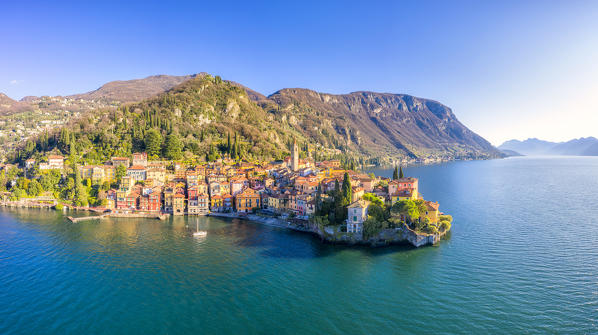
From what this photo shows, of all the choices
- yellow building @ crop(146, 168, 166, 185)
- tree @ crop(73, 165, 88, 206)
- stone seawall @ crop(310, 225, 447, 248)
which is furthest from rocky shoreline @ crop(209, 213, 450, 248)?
tree @ crop(73, 165, 88, 206)

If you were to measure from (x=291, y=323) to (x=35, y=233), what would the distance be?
4888cm

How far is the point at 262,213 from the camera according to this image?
6022 cm

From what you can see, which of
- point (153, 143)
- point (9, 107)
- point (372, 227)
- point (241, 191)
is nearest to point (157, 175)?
point (153, 143)

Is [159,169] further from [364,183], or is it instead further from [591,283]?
[591,283]

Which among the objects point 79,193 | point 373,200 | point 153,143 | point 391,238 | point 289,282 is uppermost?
point 153,143

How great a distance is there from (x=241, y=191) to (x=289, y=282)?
39350 millimetres

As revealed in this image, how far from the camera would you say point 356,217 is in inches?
1662

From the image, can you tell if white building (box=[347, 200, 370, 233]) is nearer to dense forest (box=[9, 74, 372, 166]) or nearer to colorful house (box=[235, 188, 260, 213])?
colorful house (box=[235, 188, 260, 213])

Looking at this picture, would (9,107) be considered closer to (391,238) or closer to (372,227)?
(372,227)

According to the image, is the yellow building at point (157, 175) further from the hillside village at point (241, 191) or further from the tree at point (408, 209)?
the tree at point (408, 209)

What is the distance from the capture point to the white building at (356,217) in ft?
138

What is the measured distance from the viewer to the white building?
4212 centimetres

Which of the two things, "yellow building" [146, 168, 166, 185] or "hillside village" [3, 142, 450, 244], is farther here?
"yellow building" [146, 168, 166, 185]

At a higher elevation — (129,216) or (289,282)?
(129,216)
